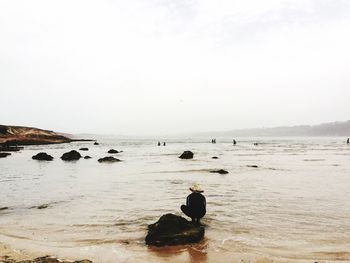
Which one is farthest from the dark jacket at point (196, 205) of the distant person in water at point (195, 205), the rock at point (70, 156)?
the rock at point (70, 156)

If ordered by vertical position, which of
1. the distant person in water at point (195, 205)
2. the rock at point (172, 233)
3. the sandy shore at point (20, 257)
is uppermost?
the distant person in water at point (195, 205)

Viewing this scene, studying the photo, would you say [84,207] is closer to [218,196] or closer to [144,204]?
[144,204]

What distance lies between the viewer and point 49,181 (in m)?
25.8

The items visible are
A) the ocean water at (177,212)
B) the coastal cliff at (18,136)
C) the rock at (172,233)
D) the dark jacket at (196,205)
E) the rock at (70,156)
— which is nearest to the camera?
the ocean water at (177,212)

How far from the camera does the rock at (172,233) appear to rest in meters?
10.2

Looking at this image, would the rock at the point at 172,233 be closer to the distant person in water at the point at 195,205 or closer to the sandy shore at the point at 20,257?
the distant person in water at the point at 195,205

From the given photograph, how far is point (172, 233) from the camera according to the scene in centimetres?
1038

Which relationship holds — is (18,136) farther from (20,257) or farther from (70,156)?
(20,257)

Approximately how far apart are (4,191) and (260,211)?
16.1 metres

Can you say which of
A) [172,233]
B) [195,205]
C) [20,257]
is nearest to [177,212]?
[195,205]

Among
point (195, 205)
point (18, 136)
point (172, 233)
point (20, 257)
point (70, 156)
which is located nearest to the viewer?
point (20, 257)

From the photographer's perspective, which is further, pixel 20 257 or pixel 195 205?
pixel 195 205

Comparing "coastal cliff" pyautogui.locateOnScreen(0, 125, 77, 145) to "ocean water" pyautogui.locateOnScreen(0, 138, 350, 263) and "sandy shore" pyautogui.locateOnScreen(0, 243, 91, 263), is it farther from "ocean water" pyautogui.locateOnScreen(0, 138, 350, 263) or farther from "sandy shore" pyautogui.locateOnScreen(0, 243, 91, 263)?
"sandy shore" pyautogui.locateOnScreen(0, 243, 91, 263)

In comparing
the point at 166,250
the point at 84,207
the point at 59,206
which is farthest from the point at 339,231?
the point at 59,206
